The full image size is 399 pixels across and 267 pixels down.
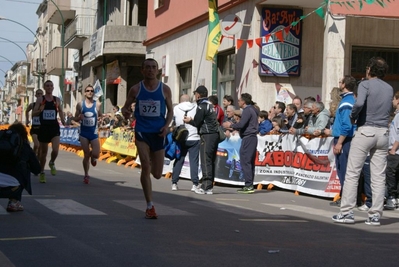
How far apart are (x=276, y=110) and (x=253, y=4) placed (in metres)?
5.21

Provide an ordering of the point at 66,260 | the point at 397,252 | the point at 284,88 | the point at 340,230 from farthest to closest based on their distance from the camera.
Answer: the point at 284,88, the point at 340,230, the point at 397,252, the point at 66,260

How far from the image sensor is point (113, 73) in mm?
44281

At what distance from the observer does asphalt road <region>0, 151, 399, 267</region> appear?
290 inches

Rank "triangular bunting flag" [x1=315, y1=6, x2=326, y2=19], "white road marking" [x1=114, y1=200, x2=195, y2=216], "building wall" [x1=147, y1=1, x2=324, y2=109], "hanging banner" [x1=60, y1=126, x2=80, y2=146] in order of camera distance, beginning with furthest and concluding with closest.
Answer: "hanging banner" [x1=60, y1=126, x2=80, y2=146] < "building wall" [x1=147, y1=1, x2=324, y2=109] < "triangular bunting flag" [x1=315, y1=6, x2=326, y2=19] < "white road marking" [x1=114, y1=200, x2=195, y2=216]

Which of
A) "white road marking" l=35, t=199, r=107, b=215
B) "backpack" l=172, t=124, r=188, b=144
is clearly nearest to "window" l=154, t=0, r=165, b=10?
"backpack" l=172, t=124, r=188, b=144

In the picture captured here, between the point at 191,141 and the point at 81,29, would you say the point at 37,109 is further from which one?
the point at 81,29

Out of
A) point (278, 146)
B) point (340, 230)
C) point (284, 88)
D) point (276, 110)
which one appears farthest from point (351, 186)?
point (284, 88)

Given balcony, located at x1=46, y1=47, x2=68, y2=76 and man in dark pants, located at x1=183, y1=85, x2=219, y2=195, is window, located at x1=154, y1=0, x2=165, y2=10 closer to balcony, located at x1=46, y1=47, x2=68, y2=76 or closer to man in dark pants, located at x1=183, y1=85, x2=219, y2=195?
man in dark pants, located at x1=183, y1=85, x2=219, y2=195

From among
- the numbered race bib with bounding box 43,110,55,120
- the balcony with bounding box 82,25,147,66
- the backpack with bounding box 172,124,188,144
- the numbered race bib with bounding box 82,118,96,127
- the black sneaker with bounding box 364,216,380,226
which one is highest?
the balcony with bounding box 82,25,147,66

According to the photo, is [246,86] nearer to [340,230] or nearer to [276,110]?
[276,110]

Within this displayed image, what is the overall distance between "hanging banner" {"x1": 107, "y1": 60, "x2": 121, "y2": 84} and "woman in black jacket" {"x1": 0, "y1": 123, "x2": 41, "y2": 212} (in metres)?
32.4

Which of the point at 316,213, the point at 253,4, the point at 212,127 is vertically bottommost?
the point at 316,213

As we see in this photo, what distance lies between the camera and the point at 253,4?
23.3 meters

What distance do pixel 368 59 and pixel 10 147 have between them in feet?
50.0
